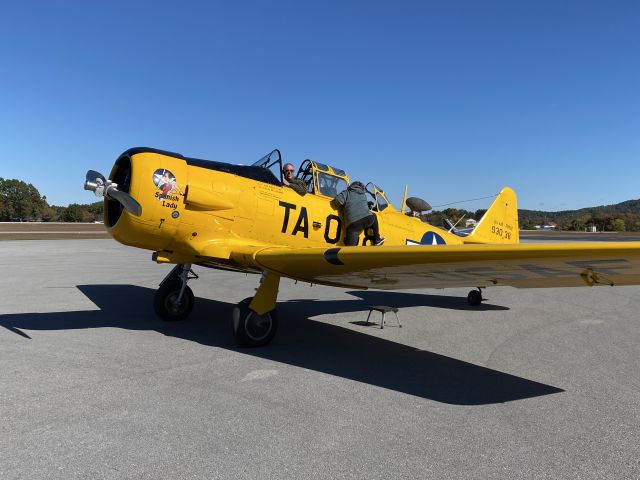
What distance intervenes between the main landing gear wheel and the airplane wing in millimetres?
591

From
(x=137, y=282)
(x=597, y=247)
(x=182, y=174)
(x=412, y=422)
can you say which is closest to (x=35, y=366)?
(x=182, y=174)

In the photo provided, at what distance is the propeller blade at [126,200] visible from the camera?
5.08 metres

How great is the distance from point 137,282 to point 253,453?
9.56 meters

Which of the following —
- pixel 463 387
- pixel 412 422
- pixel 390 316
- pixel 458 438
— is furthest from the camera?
pixel 390 316

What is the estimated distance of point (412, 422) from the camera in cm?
334


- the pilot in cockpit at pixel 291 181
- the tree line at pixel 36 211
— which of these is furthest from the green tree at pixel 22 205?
the pilot in cockpit at pixel 291 181

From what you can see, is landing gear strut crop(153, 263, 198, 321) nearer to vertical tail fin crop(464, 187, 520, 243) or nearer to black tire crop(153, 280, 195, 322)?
black tire crop(153, 280, 195, 322)

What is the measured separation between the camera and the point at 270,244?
246 inches

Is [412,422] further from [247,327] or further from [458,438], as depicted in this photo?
[247,327]

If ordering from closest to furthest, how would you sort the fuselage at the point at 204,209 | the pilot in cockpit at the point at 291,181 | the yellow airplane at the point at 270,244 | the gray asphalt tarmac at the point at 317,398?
the gray asphalt tarmac at the point at 317,398, the yellow airplane at the point at 270,244, the fuselage at the point at 204,209, the pilot in cockpit at the point at 291,181

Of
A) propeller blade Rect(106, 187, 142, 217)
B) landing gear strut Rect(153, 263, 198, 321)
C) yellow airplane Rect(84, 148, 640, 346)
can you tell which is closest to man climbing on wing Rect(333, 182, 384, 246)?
yellow airplane Rect(84, 148, 640, 346)

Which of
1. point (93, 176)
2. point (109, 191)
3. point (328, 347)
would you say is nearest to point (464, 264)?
point (328, 347)

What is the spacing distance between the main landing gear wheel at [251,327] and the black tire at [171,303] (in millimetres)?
1969

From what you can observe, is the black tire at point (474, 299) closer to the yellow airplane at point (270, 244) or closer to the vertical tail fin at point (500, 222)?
the vertical tail fin at point (500, 222)
